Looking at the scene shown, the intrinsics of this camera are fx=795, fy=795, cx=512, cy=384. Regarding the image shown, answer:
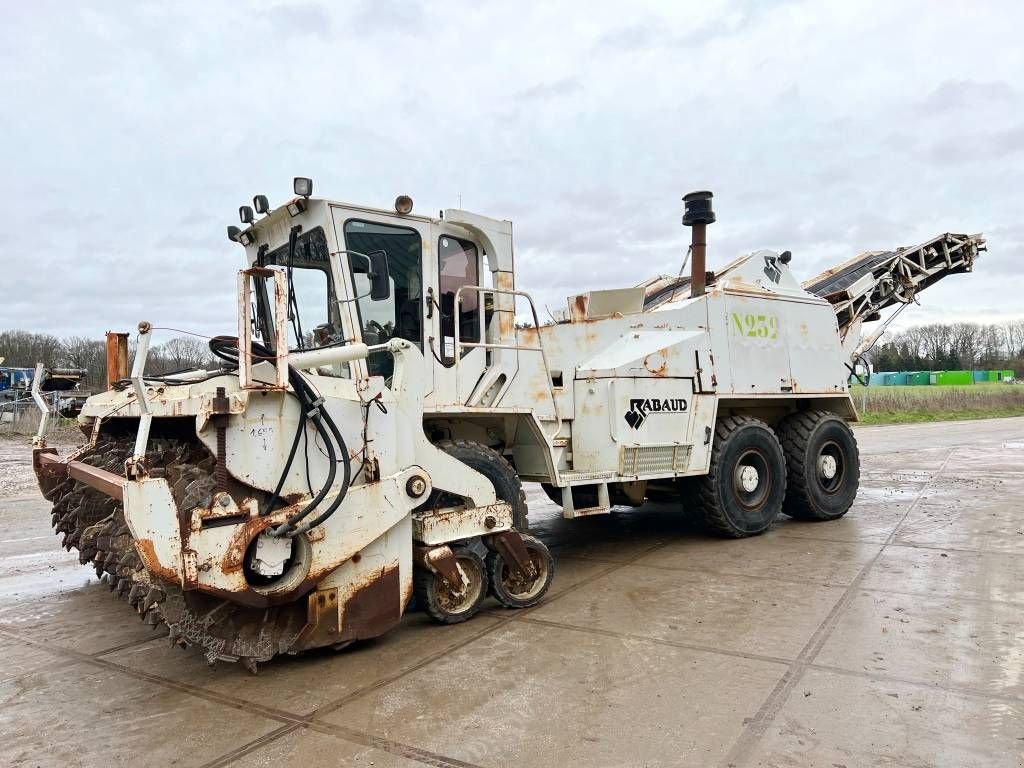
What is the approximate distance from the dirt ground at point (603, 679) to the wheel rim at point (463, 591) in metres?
0.12

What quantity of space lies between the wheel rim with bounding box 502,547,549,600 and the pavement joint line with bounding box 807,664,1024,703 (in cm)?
182

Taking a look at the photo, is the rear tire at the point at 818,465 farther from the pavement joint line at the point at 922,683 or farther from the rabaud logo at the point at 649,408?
the pavement joint line at the point at 922,683

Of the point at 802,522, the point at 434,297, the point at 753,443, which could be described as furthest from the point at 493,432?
the point at 802,522

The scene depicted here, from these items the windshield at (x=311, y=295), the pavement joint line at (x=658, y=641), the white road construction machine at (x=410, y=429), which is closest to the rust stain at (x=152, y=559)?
the white road construction machine at (x=410, y=429)

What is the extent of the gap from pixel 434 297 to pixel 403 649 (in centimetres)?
243

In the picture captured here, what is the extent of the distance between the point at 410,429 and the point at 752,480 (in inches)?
171

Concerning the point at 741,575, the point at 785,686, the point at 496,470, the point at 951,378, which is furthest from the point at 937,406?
the point at 951,378

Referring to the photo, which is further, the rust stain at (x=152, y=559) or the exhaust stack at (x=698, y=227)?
the exhaust stack at (x=698, y=227)

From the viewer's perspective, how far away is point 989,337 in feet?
314

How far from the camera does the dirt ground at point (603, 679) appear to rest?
127 inches

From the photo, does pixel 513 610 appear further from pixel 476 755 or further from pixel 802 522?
pixel 802 522

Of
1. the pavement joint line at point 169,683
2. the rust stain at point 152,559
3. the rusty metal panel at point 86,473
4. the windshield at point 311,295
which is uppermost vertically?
the windshield at point 311,295

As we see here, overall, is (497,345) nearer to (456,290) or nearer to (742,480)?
(456,290)

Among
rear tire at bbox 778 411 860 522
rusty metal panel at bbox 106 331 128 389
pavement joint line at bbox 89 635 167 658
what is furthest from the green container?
pavement joint line at bbox 89 635 167 658
